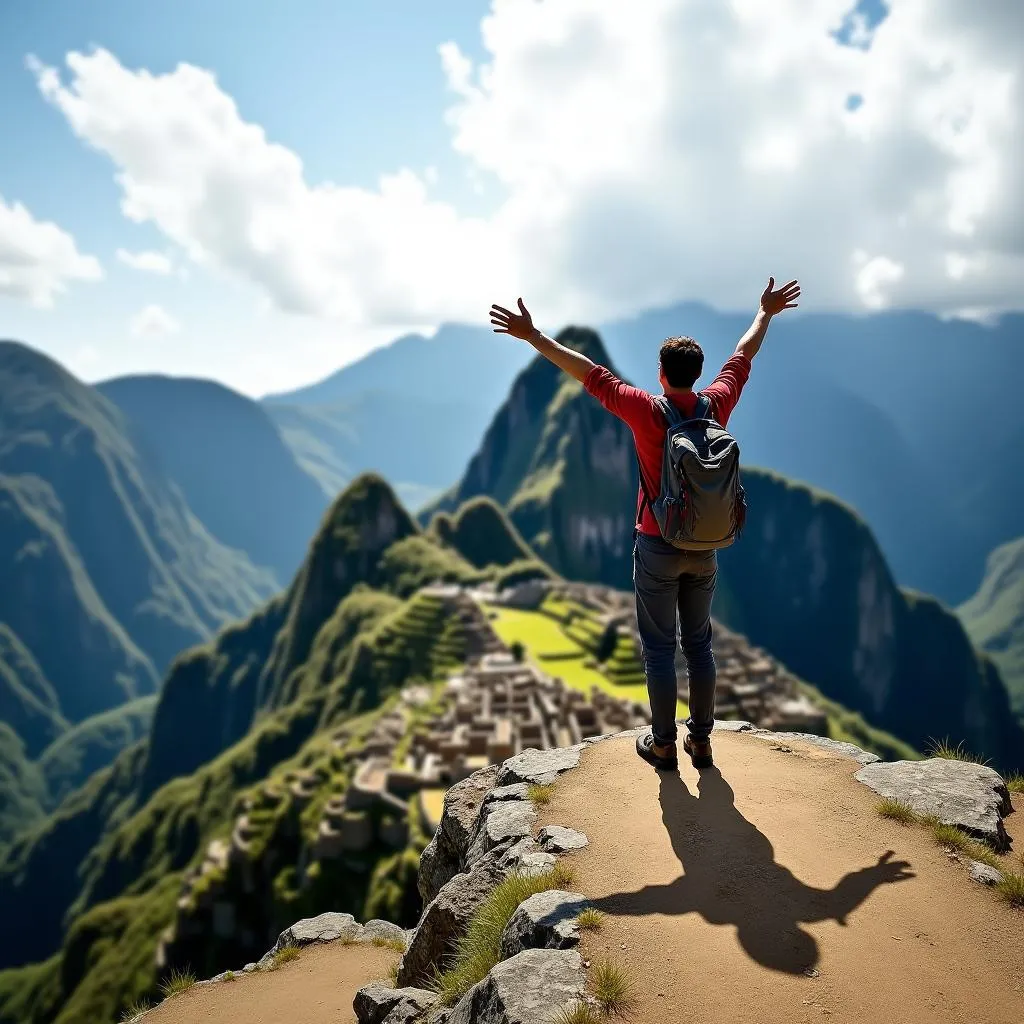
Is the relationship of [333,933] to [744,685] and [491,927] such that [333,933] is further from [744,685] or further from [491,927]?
[744,685]

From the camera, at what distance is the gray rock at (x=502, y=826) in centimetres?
554

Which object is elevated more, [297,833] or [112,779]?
[297,833]

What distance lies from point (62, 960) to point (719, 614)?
532 ft

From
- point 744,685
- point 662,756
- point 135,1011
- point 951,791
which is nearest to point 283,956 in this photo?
point 135,1011

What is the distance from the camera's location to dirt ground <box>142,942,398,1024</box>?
6.33 m

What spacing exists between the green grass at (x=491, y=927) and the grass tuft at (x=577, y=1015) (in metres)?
1.00

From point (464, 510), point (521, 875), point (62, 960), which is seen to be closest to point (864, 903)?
point (521, 875)

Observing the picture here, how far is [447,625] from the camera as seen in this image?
72938 millimetres

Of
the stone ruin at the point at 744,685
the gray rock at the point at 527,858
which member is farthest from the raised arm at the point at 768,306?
the stone ruin at the point at 744,685

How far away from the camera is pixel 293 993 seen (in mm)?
6699

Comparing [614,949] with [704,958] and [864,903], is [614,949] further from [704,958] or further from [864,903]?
[864,903]

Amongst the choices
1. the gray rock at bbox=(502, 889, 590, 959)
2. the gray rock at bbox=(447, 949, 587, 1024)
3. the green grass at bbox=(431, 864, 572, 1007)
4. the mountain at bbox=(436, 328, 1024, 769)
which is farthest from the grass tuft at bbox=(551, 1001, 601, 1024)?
the mountain at bbox=(436, 328, 1024, 769)

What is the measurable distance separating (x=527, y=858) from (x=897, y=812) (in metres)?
2.82

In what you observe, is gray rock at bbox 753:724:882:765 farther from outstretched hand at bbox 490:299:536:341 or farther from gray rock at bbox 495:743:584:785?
outstretched hand at bbox 490:299:536:341
